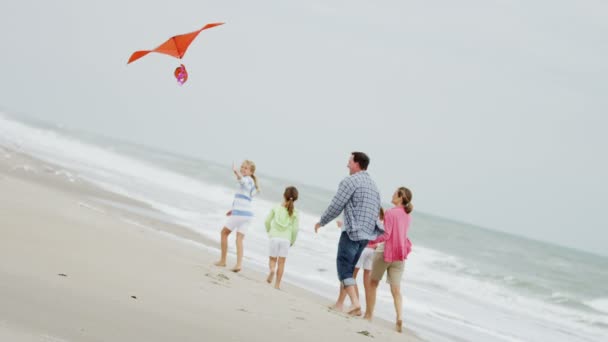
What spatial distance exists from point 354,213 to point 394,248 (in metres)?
0.63

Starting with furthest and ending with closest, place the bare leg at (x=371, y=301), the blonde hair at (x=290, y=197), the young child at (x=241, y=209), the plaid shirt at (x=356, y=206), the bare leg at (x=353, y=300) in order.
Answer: the young child at (x=241, y=209) → the blonde hair at (x=290, y=197) → the bare leg at (x=371, y=301) → the bare leg at (x=353, y=300) → the plaid shirt at (x=356, y=206)

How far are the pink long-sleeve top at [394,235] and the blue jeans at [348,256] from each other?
0.30 m

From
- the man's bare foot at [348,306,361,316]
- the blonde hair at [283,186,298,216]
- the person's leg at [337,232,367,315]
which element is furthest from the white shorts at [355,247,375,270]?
the blonde hair at [283,186,298,216]

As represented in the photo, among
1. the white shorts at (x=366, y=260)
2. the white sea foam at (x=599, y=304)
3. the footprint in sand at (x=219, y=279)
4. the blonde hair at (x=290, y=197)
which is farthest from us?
the white sea foam at (x=599, y=304)

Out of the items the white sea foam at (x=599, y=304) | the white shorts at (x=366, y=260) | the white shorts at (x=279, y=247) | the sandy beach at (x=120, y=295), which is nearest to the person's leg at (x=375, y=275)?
the white shorts at (x=366, y=260)

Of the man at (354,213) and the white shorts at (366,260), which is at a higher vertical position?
the man at (354,213)

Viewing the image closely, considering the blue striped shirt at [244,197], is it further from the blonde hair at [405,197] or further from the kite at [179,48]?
the blonde hair at [405,197]

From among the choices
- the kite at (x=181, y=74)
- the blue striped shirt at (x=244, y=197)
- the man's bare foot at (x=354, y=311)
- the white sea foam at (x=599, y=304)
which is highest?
the kite at (x=181, y=74)

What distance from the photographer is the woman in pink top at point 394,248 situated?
293 inches

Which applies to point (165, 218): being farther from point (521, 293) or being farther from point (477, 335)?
point (521, 293)

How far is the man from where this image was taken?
715cm

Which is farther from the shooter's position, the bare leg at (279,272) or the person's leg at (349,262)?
the bare leg at (279,272)

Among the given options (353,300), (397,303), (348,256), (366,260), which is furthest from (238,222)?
(397,303)

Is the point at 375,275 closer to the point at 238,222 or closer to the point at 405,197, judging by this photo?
the point at 405,197
